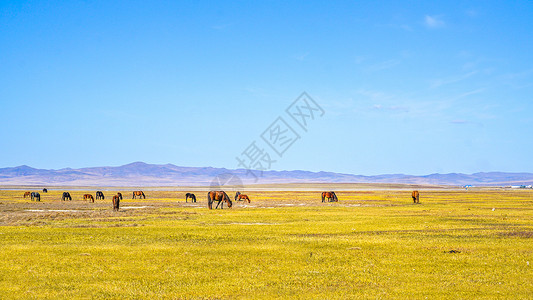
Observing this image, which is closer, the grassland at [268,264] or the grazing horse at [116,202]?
the grassland at [268,264]

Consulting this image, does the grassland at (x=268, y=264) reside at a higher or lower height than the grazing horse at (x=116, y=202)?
lower

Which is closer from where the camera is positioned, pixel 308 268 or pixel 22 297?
pixel 22 297

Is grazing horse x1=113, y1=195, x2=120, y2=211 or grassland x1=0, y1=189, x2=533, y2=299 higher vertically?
grazing horse x1=113, y1=195, x2=120, y2=211

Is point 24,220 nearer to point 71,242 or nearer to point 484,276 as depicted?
point 71,242

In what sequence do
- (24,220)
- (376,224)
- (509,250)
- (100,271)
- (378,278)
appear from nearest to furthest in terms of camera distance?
(378,278) → (100,271) → (509,250) → (376,224) → (24,220)

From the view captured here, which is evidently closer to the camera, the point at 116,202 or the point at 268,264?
the point at 268,264

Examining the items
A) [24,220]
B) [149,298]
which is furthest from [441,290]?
[24,220]

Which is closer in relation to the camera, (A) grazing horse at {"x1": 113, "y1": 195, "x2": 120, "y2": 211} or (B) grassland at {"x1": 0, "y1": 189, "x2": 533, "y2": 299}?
(B) grassland at {"x1": 0, "y1": 189, "x2": 533, "y2": 299}

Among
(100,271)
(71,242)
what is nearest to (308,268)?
(100,271)

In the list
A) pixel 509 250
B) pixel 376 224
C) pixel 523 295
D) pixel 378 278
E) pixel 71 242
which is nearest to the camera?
pixel 523 295

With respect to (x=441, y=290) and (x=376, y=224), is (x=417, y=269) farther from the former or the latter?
(x=376, y=224)

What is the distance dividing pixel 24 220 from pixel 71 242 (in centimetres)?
1494

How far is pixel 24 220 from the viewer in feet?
108

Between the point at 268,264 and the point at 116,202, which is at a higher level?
the point at 116,202
